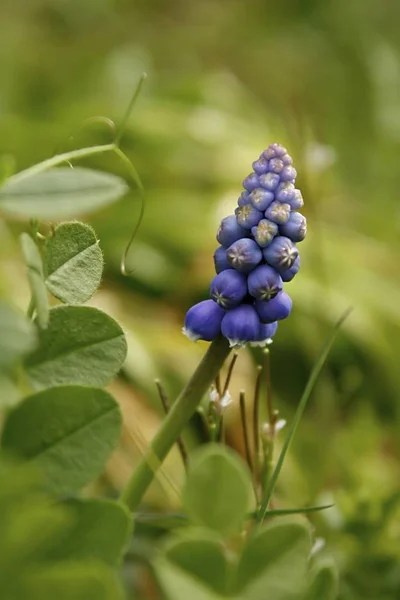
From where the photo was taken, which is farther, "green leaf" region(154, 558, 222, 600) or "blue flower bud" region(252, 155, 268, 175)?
"blue flower bud" region(252, 155, 268, 175)

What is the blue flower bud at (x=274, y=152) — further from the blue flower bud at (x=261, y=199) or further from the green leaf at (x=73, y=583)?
the green leaf at (x=73, y=583)

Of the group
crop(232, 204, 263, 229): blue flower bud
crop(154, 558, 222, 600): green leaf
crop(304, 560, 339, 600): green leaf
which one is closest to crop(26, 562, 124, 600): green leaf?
crop(154, 558, 222, 600): green leaf

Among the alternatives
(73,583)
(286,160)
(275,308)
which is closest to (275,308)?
(275,308)

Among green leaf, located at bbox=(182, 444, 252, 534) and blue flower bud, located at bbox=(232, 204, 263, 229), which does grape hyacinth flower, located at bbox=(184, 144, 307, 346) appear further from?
green leaf, located at bbox=(182, 444, 252, 534)

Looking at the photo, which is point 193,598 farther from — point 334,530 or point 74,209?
point 334,530

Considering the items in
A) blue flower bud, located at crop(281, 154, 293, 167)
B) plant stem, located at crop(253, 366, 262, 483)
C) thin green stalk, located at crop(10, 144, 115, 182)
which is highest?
blue flower bud, located at crop(281, 154, 293, 167)

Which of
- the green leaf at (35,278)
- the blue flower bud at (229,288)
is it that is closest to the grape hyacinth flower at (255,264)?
the blue flower bud at (229,288)

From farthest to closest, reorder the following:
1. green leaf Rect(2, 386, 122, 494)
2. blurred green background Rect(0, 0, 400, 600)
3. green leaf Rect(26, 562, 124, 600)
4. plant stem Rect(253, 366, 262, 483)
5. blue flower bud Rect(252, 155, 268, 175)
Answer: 1. blurred green background Rect(0, 0, 400, 600)
2. plant stem Rect(253, 366, 262, 483)
3. blue flower bud Rect(252, 155, 268, 175)
4. green leaf Rect(2, 386, 122, 494)
5. green leaf Rect(26, 562, 124, 600)
